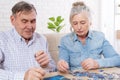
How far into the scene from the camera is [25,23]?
5.73 ft

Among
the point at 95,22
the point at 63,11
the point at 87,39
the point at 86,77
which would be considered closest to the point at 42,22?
the point at 63,11

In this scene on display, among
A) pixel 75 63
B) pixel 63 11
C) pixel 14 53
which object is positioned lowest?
pixel 75 63

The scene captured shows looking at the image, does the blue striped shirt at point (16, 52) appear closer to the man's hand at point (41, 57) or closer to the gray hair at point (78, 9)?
the man's hand at point (41, 57)

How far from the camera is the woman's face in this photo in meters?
1.85

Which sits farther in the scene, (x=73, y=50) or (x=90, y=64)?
(x=73, y=50)

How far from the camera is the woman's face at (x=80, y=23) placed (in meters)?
1.85

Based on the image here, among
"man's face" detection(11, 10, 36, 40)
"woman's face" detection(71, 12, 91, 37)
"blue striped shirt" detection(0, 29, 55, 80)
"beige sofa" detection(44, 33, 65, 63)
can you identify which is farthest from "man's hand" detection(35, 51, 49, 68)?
"beige sofa" detection(44, 33, 65, 63)

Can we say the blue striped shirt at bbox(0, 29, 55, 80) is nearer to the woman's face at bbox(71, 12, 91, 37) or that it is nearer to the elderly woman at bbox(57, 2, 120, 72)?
the elderly woman at bbox(57, 2, 120, 72)

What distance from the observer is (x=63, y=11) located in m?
3.92

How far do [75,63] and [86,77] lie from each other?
1.82 feet

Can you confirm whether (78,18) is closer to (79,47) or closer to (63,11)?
(79,47)

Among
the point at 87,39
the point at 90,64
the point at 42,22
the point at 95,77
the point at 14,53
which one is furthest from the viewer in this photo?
the point at 42,22

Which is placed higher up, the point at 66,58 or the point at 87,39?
the point at 87,39

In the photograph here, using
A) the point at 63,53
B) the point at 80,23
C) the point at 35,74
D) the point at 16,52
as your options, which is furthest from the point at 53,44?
the point at 35,74
